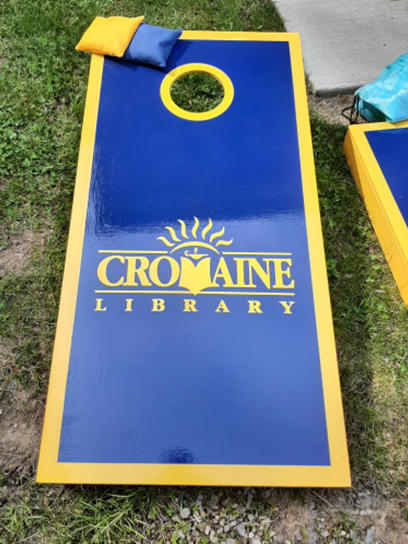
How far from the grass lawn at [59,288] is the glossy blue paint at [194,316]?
0.34 metres

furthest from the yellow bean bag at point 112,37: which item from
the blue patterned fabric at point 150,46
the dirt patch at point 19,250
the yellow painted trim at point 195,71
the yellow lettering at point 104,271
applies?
the yellow lettering at point 104,271

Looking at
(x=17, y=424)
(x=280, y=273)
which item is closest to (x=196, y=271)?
(x=280, y=273)

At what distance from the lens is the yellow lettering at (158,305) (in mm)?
1993

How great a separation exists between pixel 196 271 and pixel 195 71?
1.37 metres

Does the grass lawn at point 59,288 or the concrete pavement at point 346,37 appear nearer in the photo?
the grass lawn at point 59,288

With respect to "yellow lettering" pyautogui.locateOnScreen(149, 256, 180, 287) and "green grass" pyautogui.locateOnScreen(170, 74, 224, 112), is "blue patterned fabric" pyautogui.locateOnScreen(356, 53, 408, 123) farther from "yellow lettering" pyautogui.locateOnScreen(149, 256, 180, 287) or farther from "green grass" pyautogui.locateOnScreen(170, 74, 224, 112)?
"yellow lettering" pyautogui.locateOnScreen(149, 256, 180, 287)

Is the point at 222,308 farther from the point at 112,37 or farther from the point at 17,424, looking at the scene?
the point at 112,37

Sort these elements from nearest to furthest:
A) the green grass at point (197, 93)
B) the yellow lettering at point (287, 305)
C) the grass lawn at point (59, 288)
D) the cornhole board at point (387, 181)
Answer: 1. the grass lawn at point (59, 288)
2. the yellow lettering at point (287, 305)
3. the cornhole board at point (387, 181)
4. the green grass at point (197, 93)

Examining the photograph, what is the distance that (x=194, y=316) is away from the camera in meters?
1.99

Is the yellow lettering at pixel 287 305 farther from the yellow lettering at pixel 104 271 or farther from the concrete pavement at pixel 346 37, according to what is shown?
the concrete pavement at pixel 346 37

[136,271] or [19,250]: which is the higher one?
[136,271]

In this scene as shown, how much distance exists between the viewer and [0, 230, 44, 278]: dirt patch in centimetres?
249

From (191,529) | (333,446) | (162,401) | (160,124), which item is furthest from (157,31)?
(191,529)

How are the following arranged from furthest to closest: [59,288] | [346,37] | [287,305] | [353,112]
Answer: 1. [346,37]
2. [353,112]
3. [59,288]
4. [287,305]
